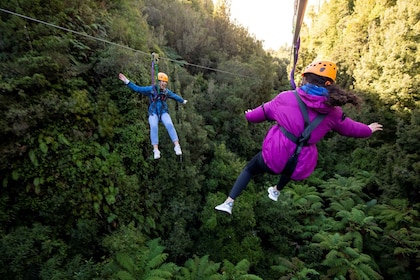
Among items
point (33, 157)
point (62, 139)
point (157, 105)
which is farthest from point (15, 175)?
point (157, 105)

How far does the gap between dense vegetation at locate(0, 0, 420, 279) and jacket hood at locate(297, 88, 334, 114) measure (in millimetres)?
4162

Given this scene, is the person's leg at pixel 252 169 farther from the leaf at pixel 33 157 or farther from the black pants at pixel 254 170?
the leaf at pixel 33 157

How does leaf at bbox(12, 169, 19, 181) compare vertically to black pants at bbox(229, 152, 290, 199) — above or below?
below

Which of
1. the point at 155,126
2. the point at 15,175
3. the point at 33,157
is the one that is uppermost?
the point at 155,126

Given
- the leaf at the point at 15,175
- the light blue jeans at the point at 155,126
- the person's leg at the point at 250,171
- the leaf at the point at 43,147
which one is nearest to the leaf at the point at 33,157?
the leaf at the point at 43,147

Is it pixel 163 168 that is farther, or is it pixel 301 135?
pixel 163 168

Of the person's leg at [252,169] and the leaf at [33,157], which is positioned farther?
the leaf at [33,157]

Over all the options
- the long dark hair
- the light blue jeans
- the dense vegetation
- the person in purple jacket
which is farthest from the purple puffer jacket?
the dense vegetation

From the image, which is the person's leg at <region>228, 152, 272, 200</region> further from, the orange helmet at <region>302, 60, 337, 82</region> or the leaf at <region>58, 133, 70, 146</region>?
the leaf at <region>58, 133, 70, 146</region>

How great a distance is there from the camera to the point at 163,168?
7.43 m

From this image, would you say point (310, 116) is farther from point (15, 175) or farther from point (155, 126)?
point (15, 175)

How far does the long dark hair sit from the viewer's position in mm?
2648

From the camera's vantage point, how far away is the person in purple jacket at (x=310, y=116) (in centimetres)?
279

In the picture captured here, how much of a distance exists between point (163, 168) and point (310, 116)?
17.1 feet
